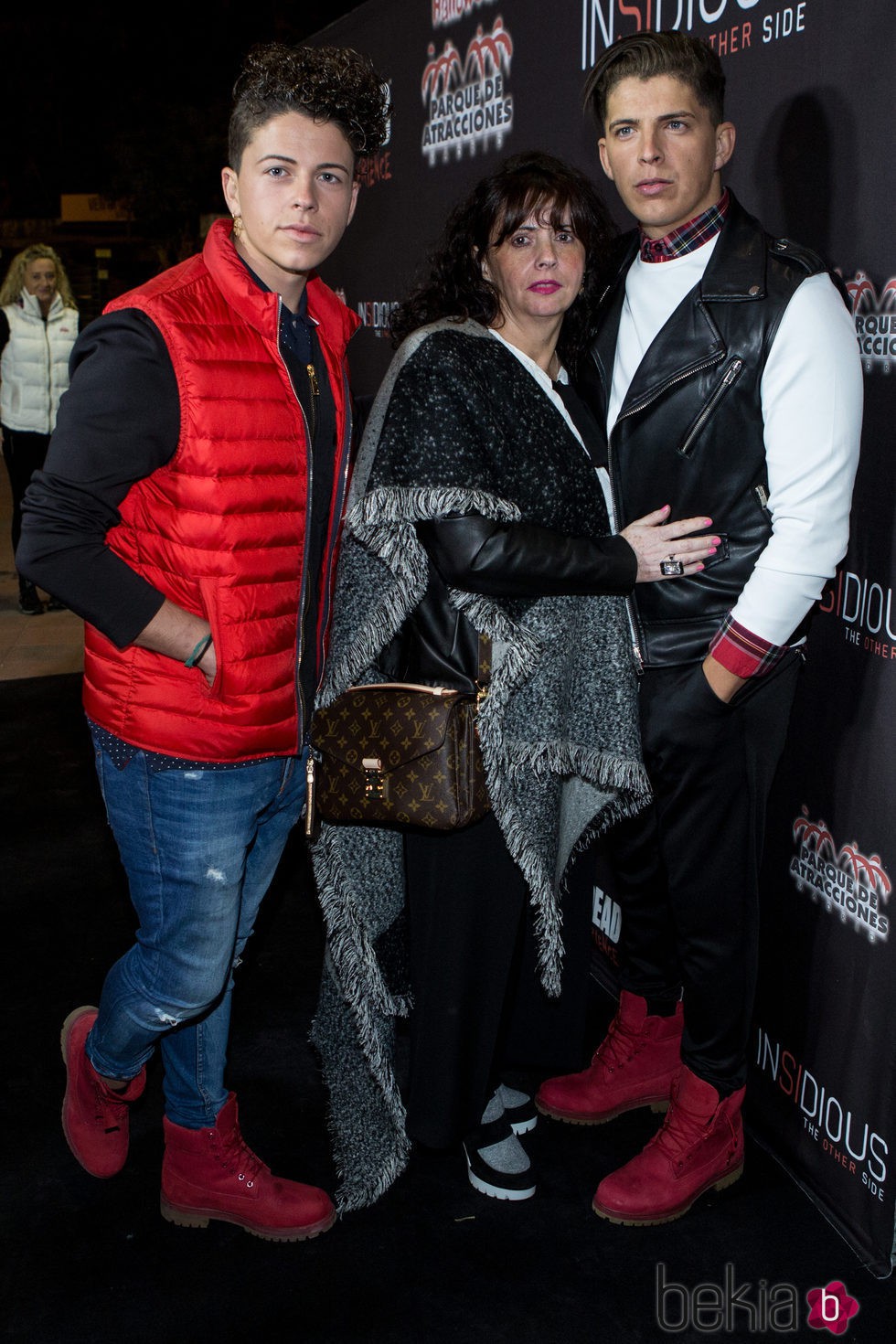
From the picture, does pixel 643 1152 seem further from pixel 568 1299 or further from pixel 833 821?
pixel 833 821

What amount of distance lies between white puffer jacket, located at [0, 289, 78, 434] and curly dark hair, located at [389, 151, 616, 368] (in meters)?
4.71

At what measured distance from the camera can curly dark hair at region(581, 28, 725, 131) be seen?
2.02 m

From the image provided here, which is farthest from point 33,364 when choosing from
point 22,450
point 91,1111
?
point 91,1111

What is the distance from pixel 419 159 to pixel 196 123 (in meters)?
19.3

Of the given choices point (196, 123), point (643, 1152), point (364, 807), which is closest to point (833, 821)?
point (643, 1152)

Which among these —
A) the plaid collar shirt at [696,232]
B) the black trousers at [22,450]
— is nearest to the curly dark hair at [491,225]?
the plaid collar shirt at [696,232]

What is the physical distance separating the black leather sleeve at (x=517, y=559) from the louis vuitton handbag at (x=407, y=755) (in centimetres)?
19

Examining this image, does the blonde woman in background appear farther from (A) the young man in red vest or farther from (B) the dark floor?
(A) the young man in red vest

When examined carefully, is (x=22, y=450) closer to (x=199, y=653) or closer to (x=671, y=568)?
(x=199, y=653)

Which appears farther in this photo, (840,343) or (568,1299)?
(568,1299)

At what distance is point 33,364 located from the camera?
6.34 meters

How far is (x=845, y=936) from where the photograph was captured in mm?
2281

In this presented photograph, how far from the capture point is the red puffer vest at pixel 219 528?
1787 millimetres

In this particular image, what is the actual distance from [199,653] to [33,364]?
200 inches
